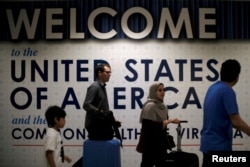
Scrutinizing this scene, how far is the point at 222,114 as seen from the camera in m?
3.73

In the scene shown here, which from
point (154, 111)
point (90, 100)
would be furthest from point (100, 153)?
point (154, 111)

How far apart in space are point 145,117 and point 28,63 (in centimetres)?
289

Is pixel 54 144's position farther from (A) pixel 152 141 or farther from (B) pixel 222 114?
(A) pixel 152 141

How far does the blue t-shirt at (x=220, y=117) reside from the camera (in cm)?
369

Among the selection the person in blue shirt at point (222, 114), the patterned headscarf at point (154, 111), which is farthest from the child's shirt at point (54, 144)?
the patterned headscarf at point (154, 111)

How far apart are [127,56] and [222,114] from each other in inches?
163

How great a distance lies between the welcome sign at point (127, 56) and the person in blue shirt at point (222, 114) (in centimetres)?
392

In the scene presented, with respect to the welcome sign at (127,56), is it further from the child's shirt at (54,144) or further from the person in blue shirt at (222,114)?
the person in blue shirt at (222,114)

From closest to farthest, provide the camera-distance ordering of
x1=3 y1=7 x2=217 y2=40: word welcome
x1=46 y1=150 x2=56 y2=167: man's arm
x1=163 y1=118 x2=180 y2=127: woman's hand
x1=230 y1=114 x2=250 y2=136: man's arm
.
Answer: x1=230 y1=114 x2=250 y2=136: man's arm, x1=46 y1=150 x2=56 y2=167: man's arm, x1=163 y1=118 x2=180 y2=127: woman's hand, x1=3 y1=7 x2=217 y2=40: word welcome

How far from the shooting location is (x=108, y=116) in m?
5.68

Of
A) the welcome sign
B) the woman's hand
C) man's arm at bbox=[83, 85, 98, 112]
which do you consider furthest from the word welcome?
the woman's hand

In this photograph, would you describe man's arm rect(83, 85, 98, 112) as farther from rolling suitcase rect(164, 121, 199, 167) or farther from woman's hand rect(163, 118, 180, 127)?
rolling suitcase rect(164, 121, 199, 167)

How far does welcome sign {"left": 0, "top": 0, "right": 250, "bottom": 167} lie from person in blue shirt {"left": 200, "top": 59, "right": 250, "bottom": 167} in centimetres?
392

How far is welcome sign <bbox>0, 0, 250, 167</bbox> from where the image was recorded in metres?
7.72
